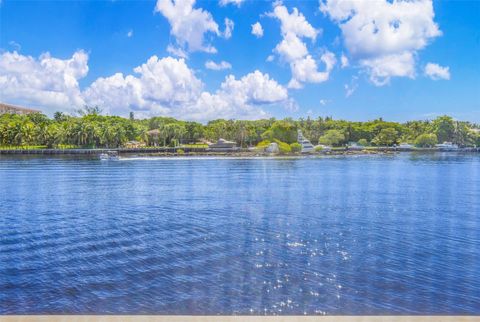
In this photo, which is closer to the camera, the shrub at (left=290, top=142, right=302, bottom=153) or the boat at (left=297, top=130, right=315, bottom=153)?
the shrub at (left=290, top=142, right=302, bottom=153)

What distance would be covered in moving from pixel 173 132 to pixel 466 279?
165 m

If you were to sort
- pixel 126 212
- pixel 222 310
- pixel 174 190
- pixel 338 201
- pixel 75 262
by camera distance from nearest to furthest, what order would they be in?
pixel 222 310
pixel 75 262
pixel 126 212
pixel 338 201
pixel 174 190

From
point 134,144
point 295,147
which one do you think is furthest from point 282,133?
point 134,144

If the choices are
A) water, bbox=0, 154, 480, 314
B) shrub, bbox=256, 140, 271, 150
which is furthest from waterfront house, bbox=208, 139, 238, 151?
water, bbox=0, 154, 480, 314

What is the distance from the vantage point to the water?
14.8 meters

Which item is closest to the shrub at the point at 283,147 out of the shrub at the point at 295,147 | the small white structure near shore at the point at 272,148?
the shrub at the point at 295,147

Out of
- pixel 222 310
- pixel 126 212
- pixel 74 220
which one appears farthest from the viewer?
pixel 126 212

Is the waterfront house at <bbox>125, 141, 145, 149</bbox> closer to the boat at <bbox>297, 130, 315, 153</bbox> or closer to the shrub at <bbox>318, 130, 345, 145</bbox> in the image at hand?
the boat at <bbox>297, 130, 315, 153</bbox>

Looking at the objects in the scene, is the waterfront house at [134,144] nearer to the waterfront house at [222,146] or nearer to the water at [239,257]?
the waterfront house at [222,146]

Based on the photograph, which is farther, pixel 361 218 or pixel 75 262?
pixel 361 218

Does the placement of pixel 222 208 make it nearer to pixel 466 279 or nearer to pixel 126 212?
pixel 126 212

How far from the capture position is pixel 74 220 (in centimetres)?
2988

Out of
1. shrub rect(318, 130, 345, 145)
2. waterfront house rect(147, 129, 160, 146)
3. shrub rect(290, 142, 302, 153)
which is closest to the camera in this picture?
shrub rect(290, 142, 302, 153)

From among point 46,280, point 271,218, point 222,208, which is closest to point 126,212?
point 222,208
